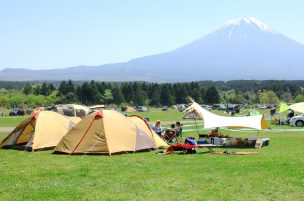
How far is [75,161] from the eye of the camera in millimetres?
16844

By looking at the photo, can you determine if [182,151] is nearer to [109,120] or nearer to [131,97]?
[109,120]

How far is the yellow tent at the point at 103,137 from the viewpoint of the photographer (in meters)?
18.8

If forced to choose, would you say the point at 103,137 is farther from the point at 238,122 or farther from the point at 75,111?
the point at 75,111

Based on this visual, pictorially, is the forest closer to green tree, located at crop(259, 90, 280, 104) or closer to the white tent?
green tree, located at crop(259, 90, 280, 104)

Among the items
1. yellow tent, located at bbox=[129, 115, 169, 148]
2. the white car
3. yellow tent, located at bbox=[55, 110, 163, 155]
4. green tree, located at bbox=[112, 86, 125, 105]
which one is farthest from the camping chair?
green tree, located at bbox=[112, 86, 125, 105]

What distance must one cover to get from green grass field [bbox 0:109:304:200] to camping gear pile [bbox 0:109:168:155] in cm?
70

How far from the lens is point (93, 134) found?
18953mm

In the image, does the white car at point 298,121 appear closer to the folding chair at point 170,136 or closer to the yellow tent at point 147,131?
the folding chair at point 170,136

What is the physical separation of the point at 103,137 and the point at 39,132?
3792 millimetres

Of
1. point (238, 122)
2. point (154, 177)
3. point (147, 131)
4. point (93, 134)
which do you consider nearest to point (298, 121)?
point (238, 122)

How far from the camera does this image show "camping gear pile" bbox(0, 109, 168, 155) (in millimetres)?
18844

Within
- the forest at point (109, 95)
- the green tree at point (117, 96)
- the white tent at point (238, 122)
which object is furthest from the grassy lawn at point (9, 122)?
the green tree at point (117, 96)

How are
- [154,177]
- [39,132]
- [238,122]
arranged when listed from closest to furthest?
[154,177], [39,132], [238,122]

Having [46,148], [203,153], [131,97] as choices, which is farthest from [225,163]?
[131,97]
